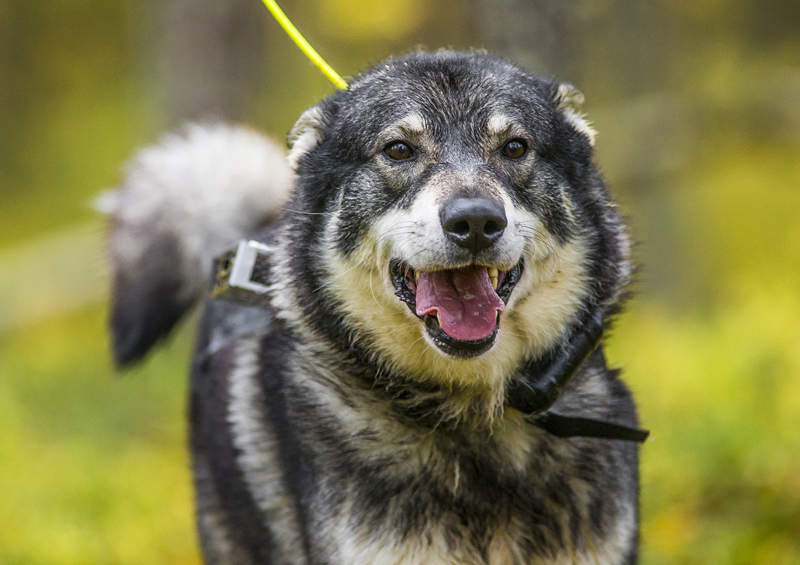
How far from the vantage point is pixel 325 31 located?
1456 centimetres

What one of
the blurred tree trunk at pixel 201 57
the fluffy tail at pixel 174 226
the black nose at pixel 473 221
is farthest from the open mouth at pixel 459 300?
the blurred tree trunk at pixel 201 57

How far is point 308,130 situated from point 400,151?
0.40m

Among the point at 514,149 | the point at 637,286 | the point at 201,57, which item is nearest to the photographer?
the point at 514,149

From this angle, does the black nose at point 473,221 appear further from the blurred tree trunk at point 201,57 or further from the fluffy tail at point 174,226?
the blurred tree trunk at point 201,57

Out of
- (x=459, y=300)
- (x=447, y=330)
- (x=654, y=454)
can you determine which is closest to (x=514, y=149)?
(x=459, y=300)

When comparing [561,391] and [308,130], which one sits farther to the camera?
[308,130]

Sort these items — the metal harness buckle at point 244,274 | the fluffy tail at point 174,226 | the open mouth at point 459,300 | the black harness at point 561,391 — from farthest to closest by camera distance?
the fluffy tail at point 174,226, the metal harness buckle at point 244,274, the black harness at point 561,391, the open mouth at point 459,300

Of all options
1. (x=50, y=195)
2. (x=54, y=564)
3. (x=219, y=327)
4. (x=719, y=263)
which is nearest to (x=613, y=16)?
(x=719, y=263)

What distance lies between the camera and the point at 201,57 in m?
8.56

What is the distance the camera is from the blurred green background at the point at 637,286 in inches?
195

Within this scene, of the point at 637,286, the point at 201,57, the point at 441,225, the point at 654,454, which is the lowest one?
the point at 654,454

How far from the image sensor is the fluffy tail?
4453mm

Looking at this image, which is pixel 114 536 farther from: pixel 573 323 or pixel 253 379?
pixel 573 323

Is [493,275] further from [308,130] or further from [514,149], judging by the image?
[308,130]
